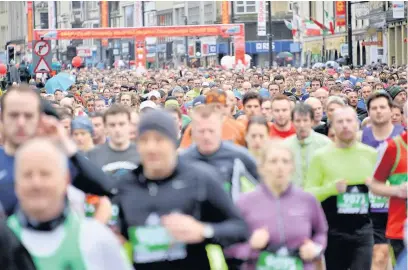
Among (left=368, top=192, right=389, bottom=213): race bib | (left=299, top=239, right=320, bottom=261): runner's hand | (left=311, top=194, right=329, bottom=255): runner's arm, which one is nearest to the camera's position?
(left=299, top=239, right=320, bottom=261): runner's hand

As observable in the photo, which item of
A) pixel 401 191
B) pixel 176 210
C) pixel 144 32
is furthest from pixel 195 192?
pixel 144 32

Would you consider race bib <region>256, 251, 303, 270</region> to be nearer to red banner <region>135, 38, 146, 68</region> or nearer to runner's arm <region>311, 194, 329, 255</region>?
runner's arm <region>311, 194, 329, 255</region>

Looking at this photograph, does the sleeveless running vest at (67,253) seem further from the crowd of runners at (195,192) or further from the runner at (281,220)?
the runner at (281,220)

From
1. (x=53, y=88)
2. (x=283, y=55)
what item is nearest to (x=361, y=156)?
(x=53, y=88)

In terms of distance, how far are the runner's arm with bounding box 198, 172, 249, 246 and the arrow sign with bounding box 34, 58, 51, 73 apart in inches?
949

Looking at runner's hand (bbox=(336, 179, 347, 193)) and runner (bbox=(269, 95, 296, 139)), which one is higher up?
runner (bbox=(269, 95, 296, 139))

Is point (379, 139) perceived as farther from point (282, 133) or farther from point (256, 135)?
point (256, 135)

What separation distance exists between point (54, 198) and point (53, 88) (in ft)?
76.2

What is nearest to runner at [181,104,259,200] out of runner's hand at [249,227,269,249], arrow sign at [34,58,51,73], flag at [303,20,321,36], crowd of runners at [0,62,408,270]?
crowd of runners at [0,62,408,270]

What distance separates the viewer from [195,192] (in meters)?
6.50

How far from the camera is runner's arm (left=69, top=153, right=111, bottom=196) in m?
6.72

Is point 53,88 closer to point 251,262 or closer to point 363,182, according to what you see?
point 363,182

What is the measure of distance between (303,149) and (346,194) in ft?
→ 3.16

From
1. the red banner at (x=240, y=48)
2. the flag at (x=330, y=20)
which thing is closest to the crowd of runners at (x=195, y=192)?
the red banner at (x=240, y=48)
